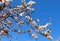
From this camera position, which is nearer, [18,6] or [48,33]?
[48,33]

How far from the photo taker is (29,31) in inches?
310

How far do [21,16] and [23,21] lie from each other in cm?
32

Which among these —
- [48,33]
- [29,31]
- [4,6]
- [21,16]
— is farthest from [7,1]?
[48,33]

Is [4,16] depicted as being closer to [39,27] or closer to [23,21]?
[23,21]

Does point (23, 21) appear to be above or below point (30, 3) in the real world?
below

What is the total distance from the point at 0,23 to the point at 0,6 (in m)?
0.93

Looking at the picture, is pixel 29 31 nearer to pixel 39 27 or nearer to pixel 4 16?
pixel 39 27

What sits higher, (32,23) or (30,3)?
(30,3)

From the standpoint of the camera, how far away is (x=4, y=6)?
7398mm

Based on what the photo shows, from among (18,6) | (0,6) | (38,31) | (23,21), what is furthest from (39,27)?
(0,6)

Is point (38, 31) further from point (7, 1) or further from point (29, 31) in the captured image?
point (7, 1)

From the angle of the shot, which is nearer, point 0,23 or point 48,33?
point 48,33

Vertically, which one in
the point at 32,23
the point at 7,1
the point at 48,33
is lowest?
the point at 48,33

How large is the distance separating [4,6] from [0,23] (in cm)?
95
